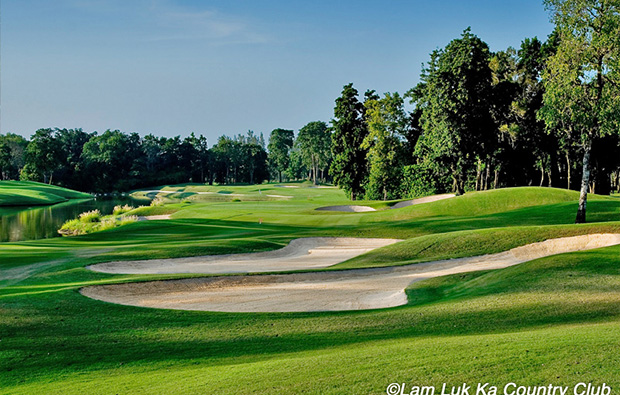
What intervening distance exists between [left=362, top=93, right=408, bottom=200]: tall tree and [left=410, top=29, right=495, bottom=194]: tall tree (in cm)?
978

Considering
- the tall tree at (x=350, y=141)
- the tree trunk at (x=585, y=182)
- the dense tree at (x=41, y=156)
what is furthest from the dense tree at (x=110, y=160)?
the tree trunk at (x=585, y=182)

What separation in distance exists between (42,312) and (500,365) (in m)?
9.77

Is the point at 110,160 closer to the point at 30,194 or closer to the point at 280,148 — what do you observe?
the point at 280,148

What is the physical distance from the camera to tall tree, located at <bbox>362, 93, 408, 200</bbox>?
213 ft

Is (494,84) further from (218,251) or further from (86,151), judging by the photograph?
(86,151)

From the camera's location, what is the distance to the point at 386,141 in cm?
6594

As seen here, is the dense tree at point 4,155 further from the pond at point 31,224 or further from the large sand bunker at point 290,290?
the large sand bunker at point 290,290

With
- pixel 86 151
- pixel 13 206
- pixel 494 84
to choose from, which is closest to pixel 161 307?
pixel 494 84

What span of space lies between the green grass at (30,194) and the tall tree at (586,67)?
257 feet

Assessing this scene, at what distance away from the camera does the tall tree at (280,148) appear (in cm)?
15212

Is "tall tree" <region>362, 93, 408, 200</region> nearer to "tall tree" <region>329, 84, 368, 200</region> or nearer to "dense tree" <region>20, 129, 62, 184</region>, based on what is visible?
"tall tree" <region>329, 84, 368, 200</region>

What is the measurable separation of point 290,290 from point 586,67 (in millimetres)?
19306

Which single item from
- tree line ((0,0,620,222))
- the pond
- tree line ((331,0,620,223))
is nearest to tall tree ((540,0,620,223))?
tree line ((0,0,620,222))

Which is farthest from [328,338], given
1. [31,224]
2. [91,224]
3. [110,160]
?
[110,160]
